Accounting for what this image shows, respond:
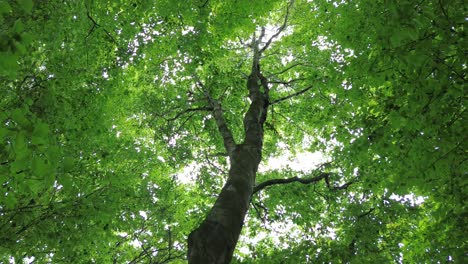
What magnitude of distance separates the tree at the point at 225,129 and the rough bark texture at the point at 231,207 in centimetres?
3

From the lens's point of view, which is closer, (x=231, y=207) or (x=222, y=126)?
(x=231, y=207)

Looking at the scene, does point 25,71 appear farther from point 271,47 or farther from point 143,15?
point 271,47

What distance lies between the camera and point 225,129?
8.82m

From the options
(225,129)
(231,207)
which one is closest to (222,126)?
(225,129)

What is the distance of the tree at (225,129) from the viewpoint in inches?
148

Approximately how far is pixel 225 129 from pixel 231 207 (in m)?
3.84

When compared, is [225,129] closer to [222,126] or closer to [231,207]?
[222,126]

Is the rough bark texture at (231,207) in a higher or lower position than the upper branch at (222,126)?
lower

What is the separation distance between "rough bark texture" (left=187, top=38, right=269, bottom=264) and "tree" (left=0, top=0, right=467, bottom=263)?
29 millimetres

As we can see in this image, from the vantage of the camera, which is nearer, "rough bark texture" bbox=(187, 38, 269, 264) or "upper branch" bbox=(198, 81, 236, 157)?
"rough bark texture" bbox=(187, 38, 269, 264)

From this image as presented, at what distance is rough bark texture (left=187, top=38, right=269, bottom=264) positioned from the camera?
4406 mm

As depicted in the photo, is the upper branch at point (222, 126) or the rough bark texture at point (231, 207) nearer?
the rough bark texture at point (231, 207)

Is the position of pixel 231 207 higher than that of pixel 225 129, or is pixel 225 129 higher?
pixel 225 129

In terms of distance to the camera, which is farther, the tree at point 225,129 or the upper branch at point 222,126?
the upper branch at point 222,126
